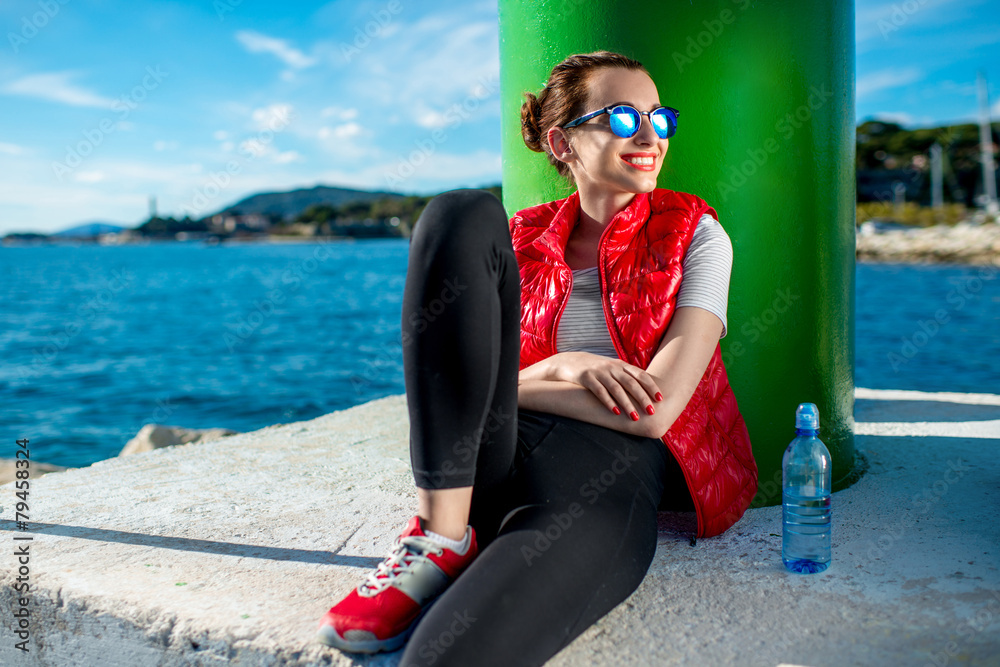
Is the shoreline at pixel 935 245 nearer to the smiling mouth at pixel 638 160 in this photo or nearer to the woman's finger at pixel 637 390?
the smiling mouth at pixel 638 160

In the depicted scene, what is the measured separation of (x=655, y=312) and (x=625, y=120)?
25.9 inches

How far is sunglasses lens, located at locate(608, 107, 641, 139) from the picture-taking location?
2438mm

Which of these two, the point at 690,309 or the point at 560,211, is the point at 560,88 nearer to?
the point at 560,211

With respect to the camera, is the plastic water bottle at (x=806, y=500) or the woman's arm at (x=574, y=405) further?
the plastic water bottle at (x=806, y=500)

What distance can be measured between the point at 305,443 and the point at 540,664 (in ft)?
8.43

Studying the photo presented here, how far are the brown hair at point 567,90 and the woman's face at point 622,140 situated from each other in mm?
42

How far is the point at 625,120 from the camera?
2441 mm

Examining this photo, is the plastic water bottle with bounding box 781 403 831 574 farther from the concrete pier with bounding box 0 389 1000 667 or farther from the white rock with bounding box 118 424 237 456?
the white rock with bounding box 118 424 237 456

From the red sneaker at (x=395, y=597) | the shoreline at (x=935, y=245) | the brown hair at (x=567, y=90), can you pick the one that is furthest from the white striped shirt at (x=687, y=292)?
the shoreline at (x=935, y=245)

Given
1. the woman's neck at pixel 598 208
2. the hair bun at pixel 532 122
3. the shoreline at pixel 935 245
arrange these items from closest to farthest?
the woman's neck at pixel 598 208
the hair bun at pixel 532 122
the shoreline at pixel 935 245

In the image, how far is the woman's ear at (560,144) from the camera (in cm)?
267

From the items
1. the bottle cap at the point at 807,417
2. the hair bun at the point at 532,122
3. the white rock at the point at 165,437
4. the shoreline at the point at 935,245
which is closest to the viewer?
the bottle cap at the point at 807,417

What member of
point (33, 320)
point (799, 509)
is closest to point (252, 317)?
point (33, 320)

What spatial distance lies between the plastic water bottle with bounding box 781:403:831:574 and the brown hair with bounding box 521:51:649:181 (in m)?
1.26
